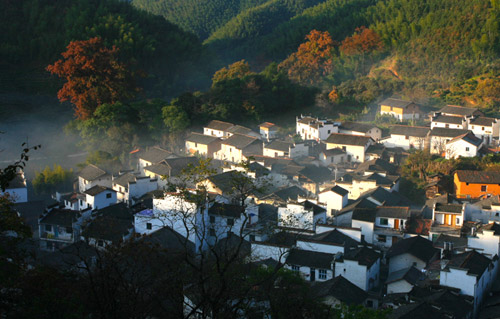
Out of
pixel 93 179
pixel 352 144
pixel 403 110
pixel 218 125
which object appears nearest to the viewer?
pixel 93 179

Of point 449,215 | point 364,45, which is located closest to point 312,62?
point 364,45

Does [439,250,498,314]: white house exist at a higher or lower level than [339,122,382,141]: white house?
lower

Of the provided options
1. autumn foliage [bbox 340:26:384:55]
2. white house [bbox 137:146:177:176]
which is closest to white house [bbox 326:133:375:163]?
white house [bbox 137:146:177:176]

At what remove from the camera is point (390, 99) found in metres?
20.2

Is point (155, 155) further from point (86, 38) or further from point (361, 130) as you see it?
point (86, 38)

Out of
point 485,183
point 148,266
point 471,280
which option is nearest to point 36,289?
point 148,266

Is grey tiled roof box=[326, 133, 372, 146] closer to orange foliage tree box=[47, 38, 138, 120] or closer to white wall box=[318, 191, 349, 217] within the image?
white wall box=[318, 191, 349, 217]

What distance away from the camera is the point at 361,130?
17.5 m

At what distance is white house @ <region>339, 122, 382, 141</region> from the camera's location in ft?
57.3

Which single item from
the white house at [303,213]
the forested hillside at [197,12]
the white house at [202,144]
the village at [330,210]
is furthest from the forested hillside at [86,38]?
the forested hillside at [197,12]

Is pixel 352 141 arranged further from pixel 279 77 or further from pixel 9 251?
pixel 9 251

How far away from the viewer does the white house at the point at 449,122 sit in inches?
670

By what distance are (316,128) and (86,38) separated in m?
11.3

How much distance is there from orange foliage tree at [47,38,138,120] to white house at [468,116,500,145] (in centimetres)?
1098
